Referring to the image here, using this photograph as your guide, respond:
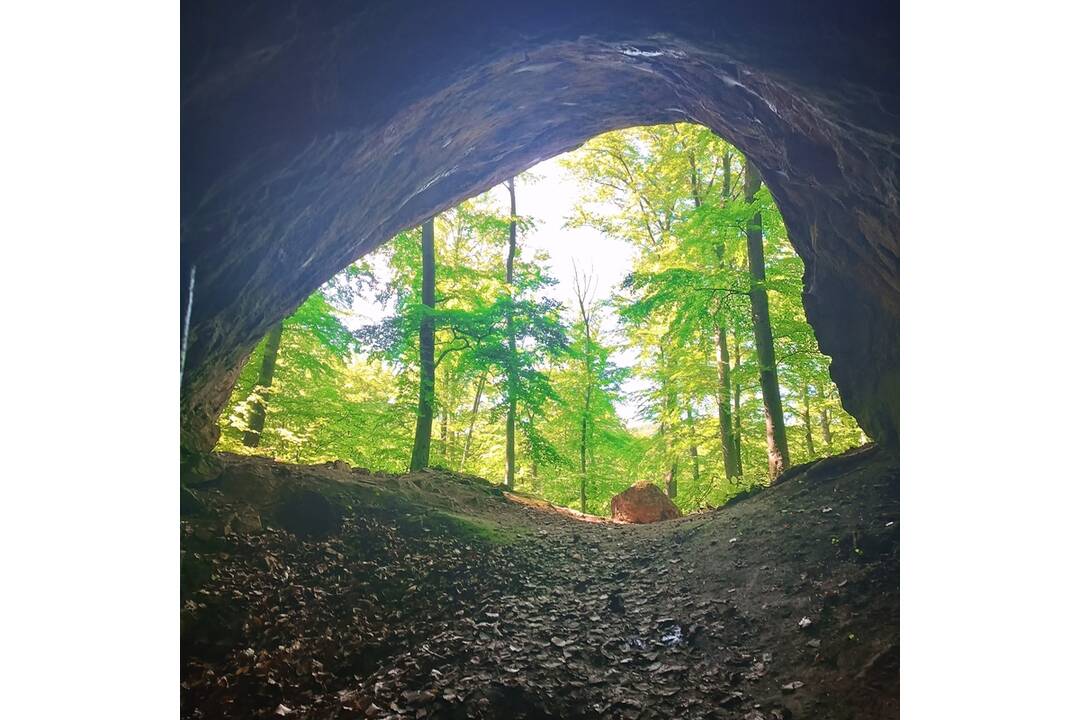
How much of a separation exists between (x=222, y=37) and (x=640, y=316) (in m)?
5.67

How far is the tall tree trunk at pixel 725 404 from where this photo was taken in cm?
817

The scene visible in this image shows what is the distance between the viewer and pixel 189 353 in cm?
376

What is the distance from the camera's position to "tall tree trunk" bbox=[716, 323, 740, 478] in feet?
26.8

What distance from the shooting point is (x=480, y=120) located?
4480 mm

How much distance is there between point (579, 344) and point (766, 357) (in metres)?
3.41

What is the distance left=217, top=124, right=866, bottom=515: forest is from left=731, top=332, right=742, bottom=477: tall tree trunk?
0.05 meters

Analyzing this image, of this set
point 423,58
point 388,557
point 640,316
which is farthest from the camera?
point 640,316

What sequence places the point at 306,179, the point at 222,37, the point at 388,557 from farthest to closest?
the point at 388,557, the point at 306,179, the point at 222,37

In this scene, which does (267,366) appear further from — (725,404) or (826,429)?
(826,429)

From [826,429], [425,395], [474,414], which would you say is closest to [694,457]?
[826,429]
